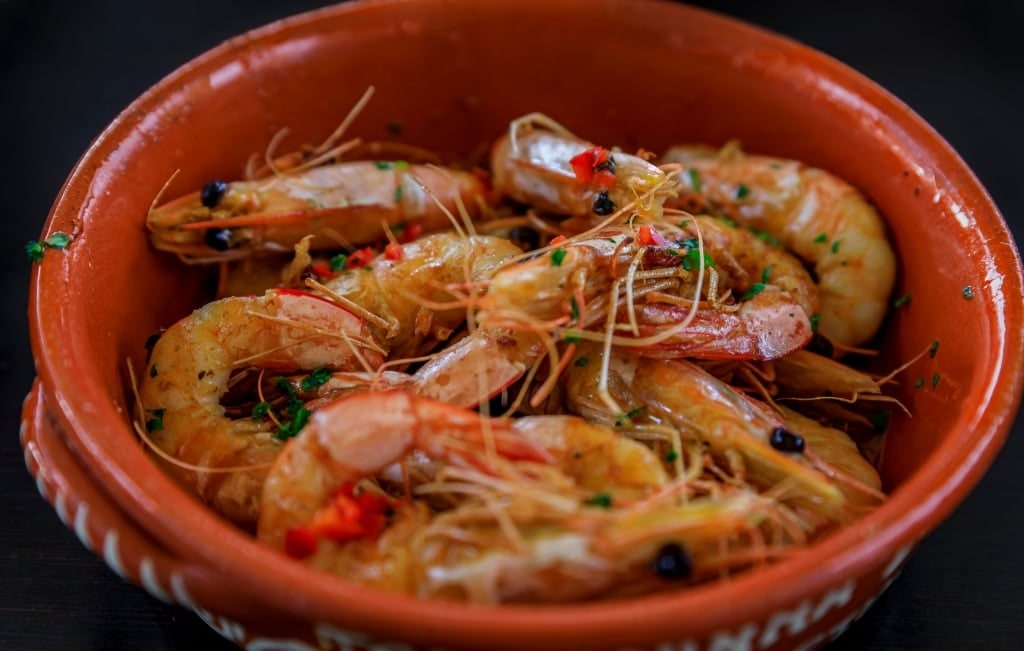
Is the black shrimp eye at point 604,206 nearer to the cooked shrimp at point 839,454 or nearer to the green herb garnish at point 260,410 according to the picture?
the cooked shrimp at point 839,454

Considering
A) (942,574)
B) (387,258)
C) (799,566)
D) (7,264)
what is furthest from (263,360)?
(942,574)

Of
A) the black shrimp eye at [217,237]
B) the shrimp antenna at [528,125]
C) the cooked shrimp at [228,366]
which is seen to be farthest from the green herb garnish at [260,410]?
the shrimp antenna at [528,125]

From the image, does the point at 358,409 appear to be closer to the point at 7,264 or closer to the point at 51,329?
the point at 51,329

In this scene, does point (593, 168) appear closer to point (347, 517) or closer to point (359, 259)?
point (359, 259)

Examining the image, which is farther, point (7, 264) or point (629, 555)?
point (7, 264)

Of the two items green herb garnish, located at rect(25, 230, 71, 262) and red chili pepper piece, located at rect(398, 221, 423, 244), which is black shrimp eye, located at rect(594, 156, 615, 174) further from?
green herb garnish, located at rect(25, 230, 71, 262)

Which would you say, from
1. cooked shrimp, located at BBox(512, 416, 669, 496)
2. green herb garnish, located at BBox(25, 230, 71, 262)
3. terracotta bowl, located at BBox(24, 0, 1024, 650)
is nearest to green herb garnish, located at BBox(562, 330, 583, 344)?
cooked shrimp, located at BBox(512, 416, 669, 496)
